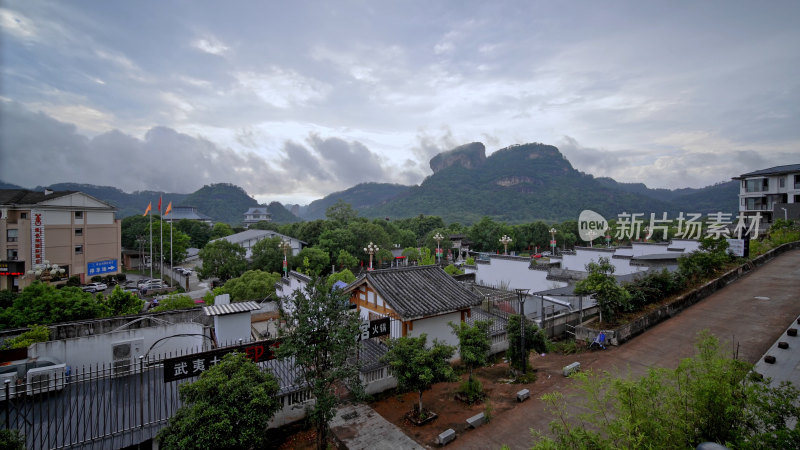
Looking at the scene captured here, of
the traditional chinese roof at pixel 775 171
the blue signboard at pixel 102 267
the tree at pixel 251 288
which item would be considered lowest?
the blue signboard at pixel 102 267

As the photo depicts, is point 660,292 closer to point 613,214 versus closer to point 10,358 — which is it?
point 10,358

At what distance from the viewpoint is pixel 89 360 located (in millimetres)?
10039

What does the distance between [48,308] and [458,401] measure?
567 inches

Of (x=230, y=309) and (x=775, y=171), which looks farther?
(x=775, y=171)

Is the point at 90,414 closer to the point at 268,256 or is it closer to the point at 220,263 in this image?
the point at 220,263

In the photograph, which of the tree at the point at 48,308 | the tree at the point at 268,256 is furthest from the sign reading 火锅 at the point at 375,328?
the tree at the point at 268,256

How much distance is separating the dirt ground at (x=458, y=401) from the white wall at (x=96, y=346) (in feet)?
20.3

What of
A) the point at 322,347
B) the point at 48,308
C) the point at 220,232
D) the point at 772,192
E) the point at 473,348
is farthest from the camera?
the point at 220,232

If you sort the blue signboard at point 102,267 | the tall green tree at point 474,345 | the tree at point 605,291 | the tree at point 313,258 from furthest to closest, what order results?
the tree at point 313,258 → the blue signboard at point 102,267 → the tree at point 605,291 → the tall green tree at point 474,345

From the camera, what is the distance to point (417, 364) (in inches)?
297

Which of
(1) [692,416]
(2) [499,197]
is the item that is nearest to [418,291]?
(1) [692,416]

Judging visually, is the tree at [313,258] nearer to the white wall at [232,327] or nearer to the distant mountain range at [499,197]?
the white wall at [232,327]

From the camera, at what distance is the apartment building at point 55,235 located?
1189 inches

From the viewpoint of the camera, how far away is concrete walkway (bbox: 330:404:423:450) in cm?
708
